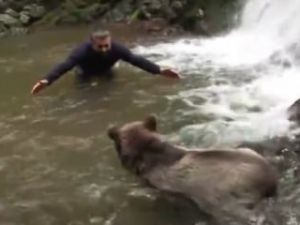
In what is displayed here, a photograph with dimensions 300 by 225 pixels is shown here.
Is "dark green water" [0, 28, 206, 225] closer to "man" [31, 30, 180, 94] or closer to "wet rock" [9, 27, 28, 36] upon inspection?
"man" [31, 30, 180, 94]

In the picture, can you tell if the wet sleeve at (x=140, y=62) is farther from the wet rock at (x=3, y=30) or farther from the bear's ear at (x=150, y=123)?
the wet rock at (x=3, y=30)

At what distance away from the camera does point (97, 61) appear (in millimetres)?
10898

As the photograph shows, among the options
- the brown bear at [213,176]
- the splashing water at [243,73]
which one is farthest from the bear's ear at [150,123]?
the splashing water at [243,73]

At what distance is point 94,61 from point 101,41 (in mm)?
571

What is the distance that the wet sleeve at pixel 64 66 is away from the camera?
34.1 feet

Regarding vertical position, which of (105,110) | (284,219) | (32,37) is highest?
(284,219)

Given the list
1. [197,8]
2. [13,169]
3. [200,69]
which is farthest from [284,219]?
[197,8]

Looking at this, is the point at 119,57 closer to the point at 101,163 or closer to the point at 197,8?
the point at 101,163

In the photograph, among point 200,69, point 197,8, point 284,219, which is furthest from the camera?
point 197,8

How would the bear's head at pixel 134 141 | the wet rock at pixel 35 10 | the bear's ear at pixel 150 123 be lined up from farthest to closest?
1. the wet rock at pixel 35 10
2. the bear's ear at pixel 150 123
3. the bear's head at pixel 134 141

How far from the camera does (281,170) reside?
7469mm

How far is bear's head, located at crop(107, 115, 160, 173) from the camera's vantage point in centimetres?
767

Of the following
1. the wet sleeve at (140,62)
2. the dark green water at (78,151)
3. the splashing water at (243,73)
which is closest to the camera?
the dark green water at (78,151)

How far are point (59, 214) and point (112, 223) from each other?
23.5 inches
